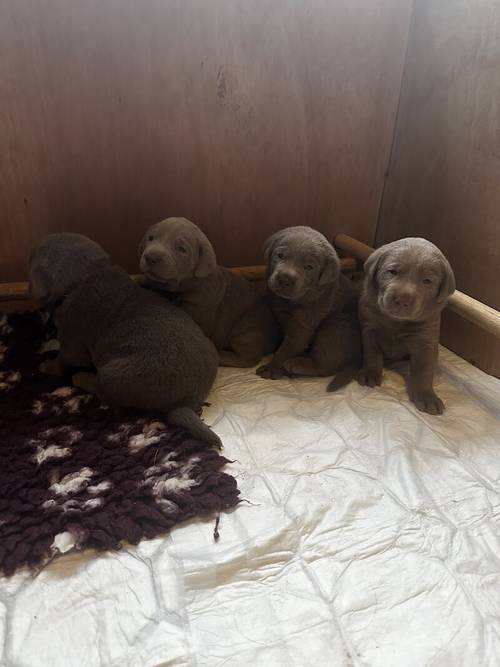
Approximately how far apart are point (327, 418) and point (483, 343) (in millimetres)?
839

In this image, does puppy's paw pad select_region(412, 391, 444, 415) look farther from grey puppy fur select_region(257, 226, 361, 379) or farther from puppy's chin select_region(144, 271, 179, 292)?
puppy's chin select_region(144, 271, 179, 292)

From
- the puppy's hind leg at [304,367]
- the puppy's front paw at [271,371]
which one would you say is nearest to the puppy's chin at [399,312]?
the puppy's hind leg at [304,367]

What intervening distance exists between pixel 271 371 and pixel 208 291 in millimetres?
416

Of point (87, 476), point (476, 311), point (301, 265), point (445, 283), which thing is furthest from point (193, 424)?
point (476, 311)

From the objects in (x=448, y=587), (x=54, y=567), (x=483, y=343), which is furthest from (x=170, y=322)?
(x=483, y=343)

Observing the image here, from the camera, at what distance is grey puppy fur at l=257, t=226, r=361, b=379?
1.98 metres

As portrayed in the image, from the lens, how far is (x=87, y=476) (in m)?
1.44

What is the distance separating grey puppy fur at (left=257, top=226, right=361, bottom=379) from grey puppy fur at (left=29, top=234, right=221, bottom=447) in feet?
1.27

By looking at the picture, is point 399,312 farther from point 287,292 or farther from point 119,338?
point 119,338

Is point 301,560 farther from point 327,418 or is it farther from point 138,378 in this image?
point 138,378

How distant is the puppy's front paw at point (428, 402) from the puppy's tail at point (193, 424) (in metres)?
0.79

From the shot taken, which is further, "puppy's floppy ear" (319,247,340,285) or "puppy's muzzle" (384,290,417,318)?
"puppy's floppy ear" (319,247,340,285)

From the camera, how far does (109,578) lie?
3.86ft

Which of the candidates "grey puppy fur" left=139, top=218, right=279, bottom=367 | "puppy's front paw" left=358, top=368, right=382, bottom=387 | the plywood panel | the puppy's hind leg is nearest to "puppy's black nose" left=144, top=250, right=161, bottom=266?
"grey puppy fur" left=139, top=218, right=279, bottom=367
